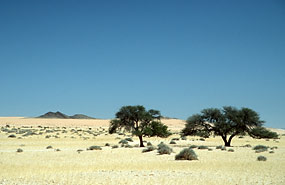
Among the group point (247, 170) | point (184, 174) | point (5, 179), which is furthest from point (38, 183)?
point (247, 170)

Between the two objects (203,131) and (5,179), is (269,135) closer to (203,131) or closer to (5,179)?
(203,131)

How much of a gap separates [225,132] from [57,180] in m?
29.5

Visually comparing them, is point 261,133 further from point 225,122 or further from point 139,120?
point 139,120

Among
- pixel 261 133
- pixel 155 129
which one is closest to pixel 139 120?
pixel 155 129

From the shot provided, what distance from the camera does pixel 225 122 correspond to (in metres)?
40.2

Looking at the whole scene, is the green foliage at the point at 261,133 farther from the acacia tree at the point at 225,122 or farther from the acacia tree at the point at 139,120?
the acacia tree at the point at 139,120

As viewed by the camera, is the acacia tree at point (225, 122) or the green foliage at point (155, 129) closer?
the green foliage at point (155, 129)

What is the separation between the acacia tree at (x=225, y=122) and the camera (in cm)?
3972

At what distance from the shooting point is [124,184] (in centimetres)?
1310

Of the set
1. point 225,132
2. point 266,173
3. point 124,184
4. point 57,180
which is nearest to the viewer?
point 124,184

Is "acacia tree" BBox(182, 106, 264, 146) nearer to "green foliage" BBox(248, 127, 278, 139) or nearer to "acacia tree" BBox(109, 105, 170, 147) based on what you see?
"green foliage" BBox(248, 127, 278, 139)

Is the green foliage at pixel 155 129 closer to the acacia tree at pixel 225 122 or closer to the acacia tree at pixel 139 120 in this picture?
the acacia tree at pixel 139 120

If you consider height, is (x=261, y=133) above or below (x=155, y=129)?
below

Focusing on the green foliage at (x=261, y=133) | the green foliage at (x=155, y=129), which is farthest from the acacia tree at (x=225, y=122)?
the green foliage at (x=155, y=129)
